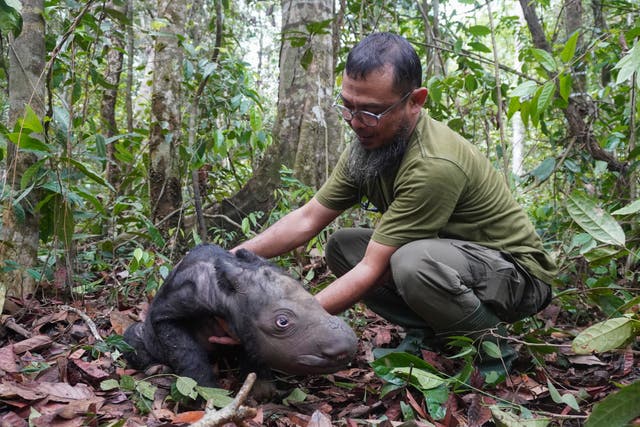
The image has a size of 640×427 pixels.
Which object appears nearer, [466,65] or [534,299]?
[534,299]

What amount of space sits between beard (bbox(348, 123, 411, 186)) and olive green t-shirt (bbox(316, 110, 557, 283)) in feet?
0.16

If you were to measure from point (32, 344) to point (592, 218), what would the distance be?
3227mm

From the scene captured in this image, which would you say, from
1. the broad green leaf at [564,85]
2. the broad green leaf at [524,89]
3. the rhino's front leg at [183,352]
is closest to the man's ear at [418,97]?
the broad green leaf at [524,89]

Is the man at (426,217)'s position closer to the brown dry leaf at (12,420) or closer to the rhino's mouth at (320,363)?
the rhino's mouth at (320,363)

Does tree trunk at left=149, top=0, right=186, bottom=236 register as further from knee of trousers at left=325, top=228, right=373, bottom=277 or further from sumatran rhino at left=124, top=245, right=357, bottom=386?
sumatran rhino at left=124, top=245, right=357, bottom=386

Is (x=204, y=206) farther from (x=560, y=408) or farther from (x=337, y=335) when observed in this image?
(x=560, y=408)

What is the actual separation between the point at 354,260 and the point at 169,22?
3013 millimetres

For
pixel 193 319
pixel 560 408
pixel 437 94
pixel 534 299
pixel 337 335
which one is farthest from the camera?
pixel 437 94

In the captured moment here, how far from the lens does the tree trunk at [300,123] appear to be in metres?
5.64

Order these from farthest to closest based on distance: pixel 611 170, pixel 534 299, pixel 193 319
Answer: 1. pixel 611 170
2. pixel 534 299
3. pixel 193 319

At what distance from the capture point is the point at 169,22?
5637mm

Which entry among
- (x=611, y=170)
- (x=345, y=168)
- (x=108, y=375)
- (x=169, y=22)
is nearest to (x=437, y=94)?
(x=345, y=168)

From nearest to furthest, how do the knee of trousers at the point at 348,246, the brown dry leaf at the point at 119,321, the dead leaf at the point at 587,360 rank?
the dead leaf at the point at 587,360, the brown dry leaf at the point at 119,321, the knee of trousers at the point at 348,246

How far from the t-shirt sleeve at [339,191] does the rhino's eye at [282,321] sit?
3.95ft
